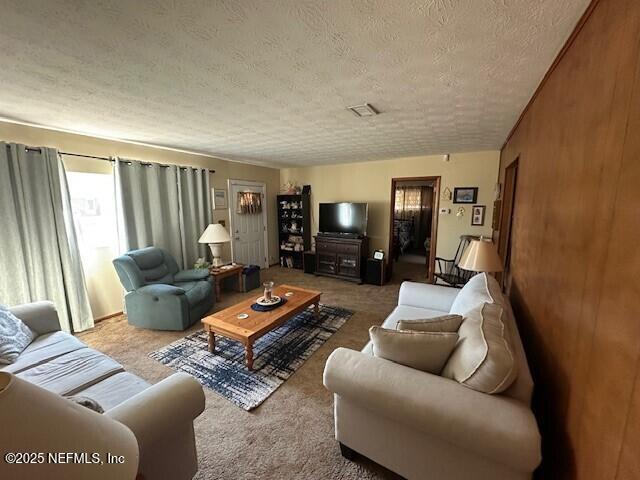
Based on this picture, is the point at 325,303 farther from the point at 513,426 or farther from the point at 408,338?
the point at 513,426

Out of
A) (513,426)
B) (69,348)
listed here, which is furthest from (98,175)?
(513,426)

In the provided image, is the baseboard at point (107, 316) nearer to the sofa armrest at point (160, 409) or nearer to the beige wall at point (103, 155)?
the beige wall at point (103, 155)

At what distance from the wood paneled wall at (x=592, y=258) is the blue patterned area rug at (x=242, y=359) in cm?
177

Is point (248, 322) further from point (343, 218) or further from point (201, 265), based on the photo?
point (343, 218)

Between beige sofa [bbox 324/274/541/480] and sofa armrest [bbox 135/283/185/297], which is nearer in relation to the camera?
beige sofa [bbox 324/274/541/480]

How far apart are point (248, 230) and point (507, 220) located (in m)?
4.36

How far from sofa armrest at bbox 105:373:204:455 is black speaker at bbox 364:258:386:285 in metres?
3.80

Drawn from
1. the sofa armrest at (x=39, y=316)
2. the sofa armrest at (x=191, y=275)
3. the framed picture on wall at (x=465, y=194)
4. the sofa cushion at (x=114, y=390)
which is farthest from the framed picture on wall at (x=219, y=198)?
the framed picture on wall at (x=465, y=194)

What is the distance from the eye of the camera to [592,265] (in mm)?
924

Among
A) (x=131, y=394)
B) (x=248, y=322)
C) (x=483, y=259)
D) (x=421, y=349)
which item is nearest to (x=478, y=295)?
(x=483, y=259)

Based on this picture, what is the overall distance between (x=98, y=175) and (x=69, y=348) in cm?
234

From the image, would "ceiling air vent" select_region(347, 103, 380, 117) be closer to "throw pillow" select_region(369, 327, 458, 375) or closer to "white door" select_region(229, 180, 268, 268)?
"throw pillow" select_region(369, 327, 458, 375)

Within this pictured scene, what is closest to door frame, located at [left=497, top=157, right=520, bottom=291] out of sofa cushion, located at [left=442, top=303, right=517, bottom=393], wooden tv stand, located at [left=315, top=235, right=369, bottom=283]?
sofa cushion, located at [left=442, top=303, right=517, bottom=393]

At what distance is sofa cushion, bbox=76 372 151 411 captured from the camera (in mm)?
1377
